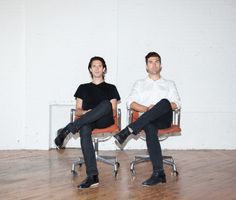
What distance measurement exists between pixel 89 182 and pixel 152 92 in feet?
4.01

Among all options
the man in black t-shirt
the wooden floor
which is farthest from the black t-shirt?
the wooden floor

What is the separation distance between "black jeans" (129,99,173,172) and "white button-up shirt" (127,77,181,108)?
1.34 feet

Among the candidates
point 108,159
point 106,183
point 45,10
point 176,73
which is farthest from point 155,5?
point 106,183

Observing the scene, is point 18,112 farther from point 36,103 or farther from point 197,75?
point 197,75

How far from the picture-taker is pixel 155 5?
16.6 feet

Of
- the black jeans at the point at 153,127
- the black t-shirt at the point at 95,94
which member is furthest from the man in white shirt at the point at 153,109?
the black t-shirt at the point at 95,94

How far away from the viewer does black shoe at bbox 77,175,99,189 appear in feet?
10.8

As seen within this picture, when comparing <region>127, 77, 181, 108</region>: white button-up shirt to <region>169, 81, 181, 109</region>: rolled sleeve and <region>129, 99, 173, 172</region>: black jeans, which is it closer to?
<region>169, 81, 181, 109</region>: rolled sleeve

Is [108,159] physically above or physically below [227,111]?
below

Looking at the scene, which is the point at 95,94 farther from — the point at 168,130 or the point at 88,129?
the point at 168,130

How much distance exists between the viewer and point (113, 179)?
360cm

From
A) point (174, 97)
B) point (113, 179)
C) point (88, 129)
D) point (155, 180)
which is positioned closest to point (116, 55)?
point (174, 97)

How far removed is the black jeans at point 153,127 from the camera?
3449 mm

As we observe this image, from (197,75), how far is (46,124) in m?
2.10
